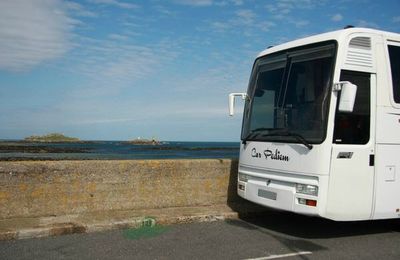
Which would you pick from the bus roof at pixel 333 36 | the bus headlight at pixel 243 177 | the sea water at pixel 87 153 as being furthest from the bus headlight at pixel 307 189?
the sea water at pixel 87 153

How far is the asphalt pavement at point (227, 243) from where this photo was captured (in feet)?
19.7

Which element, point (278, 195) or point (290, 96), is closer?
point (278, 195)

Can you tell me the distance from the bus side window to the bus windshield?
8.8 inches

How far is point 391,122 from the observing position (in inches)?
273

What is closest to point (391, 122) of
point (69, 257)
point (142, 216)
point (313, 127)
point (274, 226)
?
point (313, 127)

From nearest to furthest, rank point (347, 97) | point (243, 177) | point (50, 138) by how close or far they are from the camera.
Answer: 1. point (347, 97)
2. point (243, 177)
3. point (50, 138)

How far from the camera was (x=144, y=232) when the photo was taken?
23.8 ft

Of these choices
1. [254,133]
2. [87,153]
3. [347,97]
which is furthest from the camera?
[87,153]

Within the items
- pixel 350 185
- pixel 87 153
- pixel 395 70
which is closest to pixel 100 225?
pixel 350 185

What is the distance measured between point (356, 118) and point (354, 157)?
22.7 inches

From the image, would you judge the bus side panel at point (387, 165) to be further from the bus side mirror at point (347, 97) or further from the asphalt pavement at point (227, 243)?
the bus side mirror at point (347, 97)

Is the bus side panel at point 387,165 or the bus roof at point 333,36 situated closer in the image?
the bus roof at point 333,36

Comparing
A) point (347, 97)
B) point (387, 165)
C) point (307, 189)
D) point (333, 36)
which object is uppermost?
point (333, 36)

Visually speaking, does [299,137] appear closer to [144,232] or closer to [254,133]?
[254,133]
